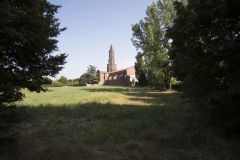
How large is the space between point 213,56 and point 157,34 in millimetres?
22256

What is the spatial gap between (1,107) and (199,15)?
230 inches

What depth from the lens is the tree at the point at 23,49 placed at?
12.1 ft

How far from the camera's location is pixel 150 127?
6.83 metres

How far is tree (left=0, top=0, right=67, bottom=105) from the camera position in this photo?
3.70 meters

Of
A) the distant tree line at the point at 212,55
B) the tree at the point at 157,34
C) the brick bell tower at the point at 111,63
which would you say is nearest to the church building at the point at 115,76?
the brick bell tower at the point at 111,63

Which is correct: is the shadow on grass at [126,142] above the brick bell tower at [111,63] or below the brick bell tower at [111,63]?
below

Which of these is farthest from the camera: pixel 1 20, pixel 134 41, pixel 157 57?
pixel 134 41

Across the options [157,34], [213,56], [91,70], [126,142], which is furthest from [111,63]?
[126,142]

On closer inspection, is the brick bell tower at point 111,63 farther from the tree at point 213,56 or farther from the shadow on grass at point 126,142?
the tree at point 213,56

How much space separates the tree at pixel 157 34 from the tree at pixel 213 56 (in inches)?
788

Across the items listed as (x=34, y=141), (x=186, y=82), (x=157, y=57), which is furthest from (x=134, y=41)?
(x=34, y=141)

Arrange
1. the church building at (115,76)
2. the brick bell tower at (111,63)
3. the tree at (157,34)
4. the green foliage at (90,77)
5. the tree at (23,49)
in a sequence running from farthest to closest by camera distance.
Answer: the brick bell tower at (111,63)
the green foliage at (90,77)
the church building at (115,76)
the tree at (157,34)
the tree at (23,49)

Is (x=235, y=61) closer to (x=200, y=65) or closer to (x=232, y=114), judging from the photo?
(x=200, y=65)

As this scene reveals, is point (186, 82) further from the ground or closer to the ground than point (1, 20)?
closer to the ground
